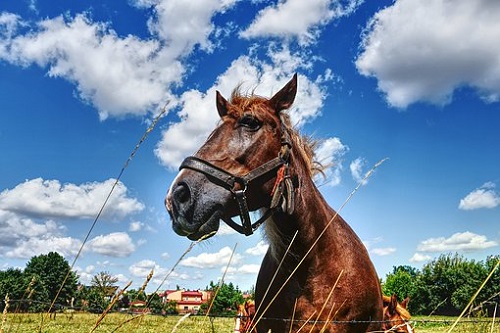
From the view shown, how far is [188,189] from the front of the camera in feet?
11.3

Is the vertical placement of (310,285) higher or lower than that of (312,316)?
higher

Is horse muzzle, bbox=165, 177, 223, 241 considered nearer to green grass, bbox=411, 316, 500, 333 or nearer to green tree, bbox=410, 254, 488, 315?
green grass, bbox=411, 316, 500, 333

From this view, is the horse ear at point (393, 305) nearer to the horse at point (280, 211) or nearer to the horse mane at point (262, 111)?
the horse at point (280, 211)

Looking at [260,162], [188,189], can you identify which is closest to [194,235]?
[188,189]

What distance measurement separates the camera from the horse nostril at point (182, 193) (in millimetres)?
3381

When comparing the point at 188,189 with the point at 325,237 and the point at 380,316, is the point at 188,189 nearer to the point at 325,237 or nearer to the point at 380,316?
the point at 325,237

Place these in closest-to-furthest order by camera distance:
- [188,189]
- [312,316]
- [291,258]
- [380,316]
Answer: [188,189], [312,316], [291,258], [380,316]

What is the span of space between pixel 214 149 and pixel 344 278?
1.80m

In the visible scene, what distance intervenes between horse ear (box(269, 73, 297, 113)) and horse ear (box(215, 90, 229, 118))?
0.50 metres

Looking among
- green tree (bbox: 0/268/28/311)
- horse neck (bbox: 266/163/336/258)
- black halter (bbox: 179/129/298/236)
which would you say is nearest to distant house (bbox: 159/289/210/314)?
black halter (bbox: 179/129/298/236)

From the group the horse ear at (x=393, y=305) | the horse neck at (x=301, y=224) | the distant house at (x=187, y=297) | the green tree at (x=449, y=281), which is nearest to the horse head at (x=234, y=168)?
the horse neck at (x=301, y=224)

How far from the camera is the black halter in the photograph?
141 inches

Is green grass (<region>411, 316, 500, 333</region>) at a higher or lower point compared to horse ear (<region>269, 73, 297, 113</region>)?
lower

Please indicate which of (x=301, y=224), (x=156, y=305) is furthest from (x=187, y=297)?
(x=156, y=305)
